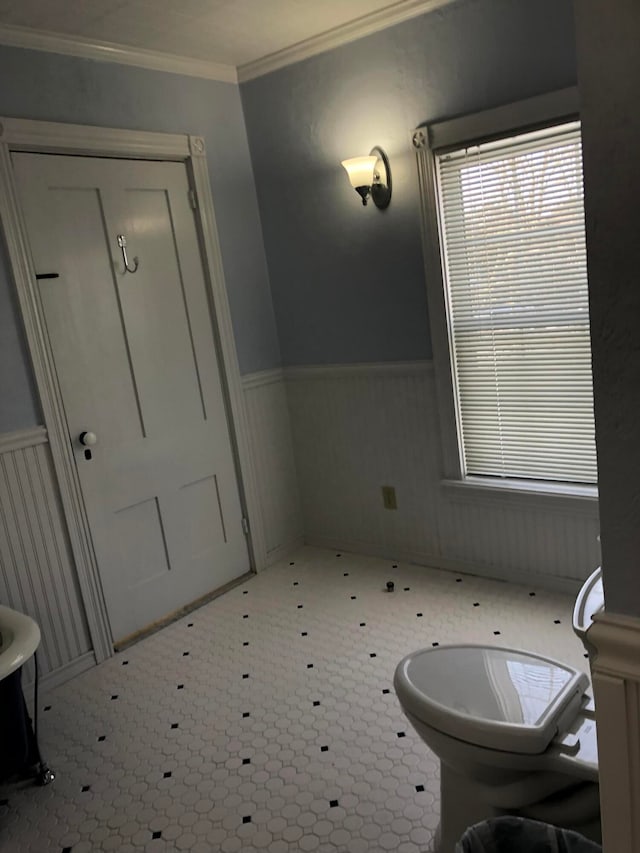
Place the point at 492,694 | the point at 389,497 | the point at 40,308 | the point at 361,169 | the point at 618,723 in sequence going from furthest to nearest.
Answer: the point at 389,497
the point at 361,169
the point at 40,308
the point at 492,694
the point at 618,723

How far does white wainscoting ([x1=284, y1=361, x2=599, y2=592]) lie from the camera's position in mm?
2961

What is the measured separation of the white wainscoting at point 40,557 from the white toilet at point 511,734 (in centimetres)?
161

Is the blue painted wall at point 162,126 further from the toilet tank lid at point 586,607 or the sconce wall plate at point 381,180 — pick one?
the toilet tank lid at point 586,607

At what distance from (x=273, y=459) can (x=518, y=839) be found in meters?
2.49

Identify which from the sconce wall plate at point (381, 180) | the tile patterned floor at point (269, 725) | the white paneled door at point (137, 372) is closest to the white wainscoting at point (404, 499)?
the tile patterned floor at point (269, 725)

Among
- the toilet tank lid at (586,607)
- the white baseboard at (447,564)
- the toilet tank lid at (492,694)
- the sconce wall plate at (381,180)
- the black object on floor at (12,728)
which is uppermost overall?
the sconce wall plate at (381,180)

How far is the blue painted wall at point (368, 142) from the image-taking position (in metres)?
2.59

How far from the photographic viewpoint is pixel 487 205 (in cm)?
279

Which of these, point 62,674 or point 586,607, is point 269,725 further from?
point 586,607

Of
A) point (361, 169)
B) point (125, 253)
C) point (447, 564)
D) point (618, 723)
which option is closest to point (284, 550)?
point (447, 564)

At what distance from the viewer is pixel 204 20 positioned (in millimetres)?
2646

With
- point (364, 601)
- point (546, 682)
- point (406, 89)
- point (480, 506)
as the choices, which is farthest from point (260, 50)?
point (546, 682)

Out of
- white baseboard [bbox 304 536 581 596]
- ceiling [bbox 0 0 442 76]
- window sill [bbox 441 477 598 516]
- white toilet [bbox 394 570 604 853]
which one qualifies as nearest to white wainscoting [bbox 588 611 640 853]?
white toilet [bbox 394 570 604 853]

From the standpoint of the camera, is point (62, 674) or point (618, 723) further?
point (62, 674)
